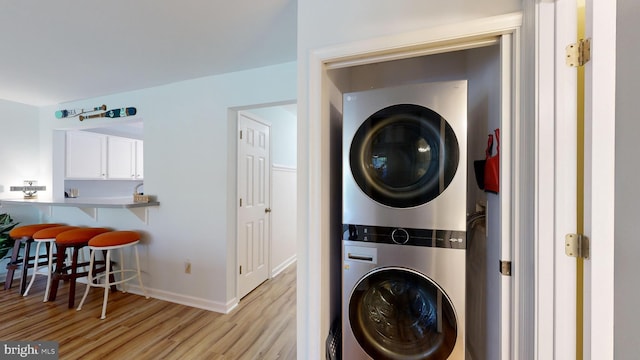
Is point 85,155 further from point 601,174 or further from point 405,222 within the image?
point 601,174

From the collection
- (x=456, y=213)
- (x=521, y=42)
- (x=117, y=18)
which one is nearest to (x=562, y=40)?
(x=521, y=42)

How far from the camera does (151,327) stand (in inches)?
84.0

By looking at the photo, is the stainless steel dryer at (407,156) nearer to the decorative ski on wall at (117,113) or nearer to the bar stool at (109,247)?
the bar stool at (109,247)

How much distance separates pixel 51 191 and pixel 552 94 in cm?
507

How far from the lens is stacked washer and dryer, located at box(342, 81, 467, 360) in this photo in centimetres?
115

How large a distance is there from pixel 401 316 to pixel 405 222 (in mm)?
507

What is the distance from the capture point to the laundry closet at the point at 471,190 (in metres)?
1.24

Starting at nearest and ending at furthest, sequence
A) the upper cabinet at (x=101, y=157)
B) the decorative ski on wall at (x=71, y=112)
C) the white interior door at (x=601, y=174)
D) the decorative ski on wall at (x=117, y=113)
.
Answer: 1. the white interior door at (x=601, y=174)
2. the decorative ski on wall at (x=117, y=113)
3. the decorative ski on wall at (x=71, y=112)
4. the upper cabinet at (x=101, y=157)

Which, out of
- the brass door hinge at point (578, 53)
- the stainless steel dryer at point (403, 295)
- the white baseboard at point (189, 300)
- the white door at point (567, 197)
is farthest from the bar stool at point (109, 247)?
the brass door hinge at point (578, 53)

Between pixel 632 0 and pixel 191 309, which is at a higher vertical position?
pixel 632 0

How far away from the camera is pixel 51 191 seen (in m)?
3.31

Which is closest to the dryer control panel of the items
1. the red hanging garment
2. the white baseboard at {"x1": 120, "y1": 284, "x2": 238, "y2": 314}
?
the red hanging garment

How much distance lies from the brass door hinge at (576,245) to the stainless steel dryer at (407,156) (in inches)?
13.4

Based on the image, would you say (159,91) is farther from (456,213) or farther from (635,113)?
(635,113)
